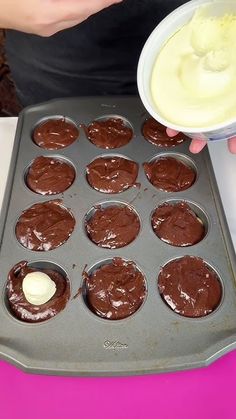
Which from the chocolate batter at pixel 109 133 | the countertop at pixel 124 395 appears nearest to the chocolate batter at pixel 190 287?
the countertop at pixel 124 395

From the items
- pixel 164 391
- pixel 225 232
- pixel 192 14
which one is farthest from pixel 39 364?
pixel 192 14

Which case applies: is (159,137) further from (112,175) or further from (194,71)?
(194,71)

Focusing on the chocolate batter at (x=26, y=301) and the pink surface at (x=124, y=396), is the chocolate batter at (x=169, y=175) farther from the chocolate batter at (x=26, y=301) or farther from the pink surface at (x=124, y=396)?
the pink surface at (x=124, y=396)

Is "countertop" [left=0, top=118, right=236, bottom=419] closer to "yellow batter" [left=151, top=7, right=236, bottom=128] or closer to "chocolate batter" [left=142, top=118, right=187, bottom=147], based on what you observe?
"yellow batter" [left=151, top=7, right=236, bottom=128]

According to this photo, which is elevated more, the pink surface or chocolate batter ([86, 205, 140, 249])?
chocolate batter ([86, 205, 140, 249])

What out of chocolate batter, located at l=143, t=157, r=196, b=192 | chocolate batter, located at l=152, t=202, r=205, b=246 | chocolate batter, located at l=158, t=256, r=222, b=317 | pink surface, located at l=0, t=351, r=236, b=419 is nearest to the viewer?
pink surface, located at l=0, t=351, r=236, b=419

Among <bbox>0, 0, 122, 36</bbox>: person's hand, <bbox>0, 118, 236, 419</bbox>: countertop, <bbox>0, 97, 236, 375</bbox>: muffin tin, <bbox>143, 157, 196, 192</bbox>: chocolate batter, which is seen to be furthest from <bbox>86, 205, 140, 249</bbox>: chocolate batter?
<bbox>0, 0, 122, 36</bbox>: person's hand

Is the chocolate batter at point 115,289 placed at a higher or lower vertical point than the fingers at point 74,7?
lower
